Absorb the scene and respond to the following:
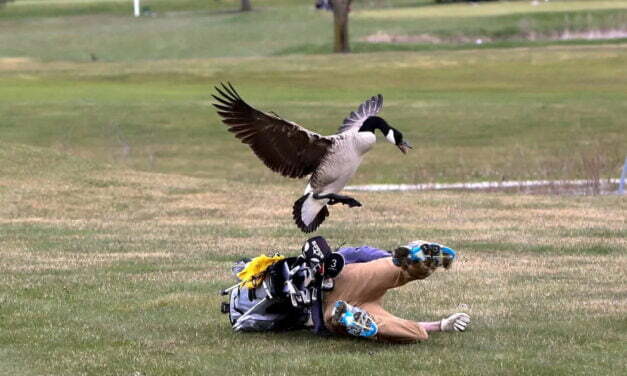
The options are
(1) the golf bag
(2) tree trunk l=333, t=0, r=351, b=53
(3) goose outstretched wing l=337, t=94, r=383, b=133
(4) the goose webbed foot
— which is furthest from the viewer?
(2) tree trunk l=333, t=0, r=351, b=53

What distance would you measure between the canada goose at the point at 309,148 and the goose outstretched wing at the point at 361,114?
5cm

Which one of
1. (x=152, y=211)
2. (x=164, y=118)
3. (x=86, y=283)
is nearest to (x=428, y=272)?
(x=86, y=283)

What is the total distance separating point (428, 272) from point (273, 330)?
3.91ft

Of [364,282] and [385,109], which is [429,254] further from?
[385,109]

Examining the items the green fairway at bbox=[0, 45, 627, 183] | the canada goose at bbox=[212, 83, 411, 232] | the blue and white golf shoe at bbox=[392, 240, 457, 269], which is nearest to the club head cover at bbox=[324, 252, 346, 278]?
the canada goose at bbox=[212, 83, 411, 232]

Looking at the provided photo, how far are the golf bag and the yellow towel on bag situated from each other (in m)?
0.03

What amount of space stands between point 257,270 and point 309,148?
864mm

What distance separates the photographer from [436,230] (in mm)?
14328

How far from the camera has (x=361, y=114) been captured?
841cm

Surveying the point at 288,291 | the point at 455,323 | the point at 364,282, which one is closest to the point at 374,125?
the point at 364,282

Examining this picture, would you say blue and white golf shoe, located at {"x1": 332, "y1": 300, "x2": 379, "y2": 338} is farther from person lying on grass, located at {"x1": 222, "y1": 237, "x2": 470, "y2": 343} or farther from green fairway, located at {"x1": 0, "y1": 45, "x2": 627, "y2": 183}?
green fairway, located at {"x1": 0, "y1": 45, "x2": 627, "y2": 183}

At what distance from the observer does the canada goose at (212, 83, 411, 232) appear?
25.1ft

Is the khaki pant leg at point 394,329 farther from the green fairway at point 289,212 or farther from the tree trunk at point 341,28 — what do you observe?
the tree trunk at point 341,28

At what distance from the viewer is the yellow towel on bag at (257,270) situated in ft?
26.5
